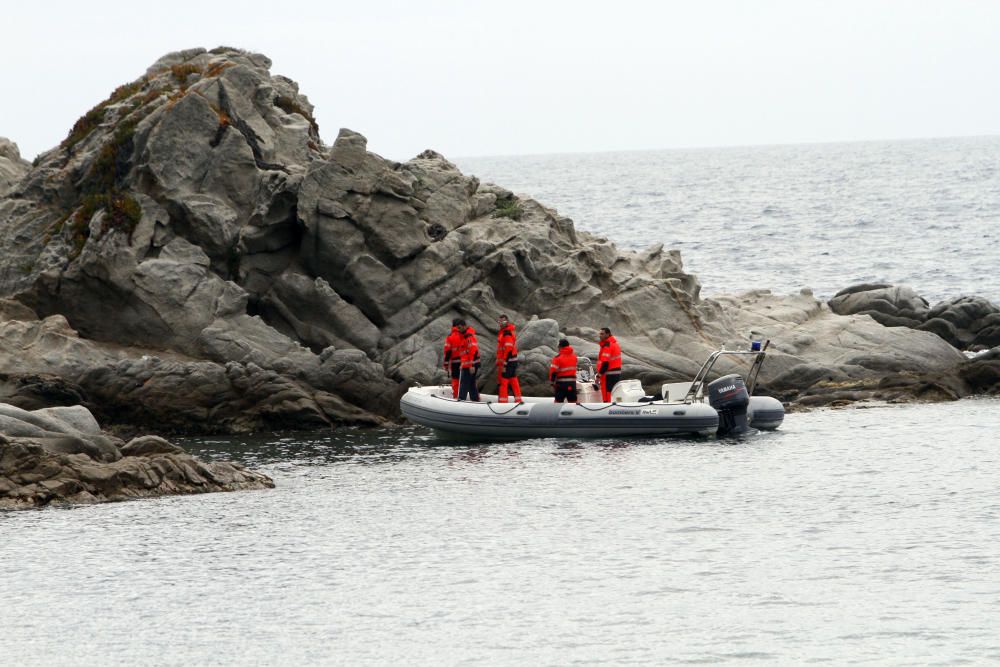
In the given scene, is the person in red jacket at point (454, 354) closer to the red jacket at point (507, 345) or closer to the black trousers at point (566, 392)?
the red jacket at point (507, 345)

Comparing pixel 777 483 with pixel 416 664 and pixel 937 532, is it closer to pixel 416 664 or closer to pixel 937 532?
pixel 937 532

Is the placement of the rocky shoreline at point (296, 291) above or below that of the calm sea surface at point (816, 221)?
below

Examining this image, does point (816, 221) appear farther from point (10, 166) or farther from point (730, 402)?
point (730, 402)

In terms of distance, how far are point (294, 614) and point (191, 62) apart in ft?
84.6

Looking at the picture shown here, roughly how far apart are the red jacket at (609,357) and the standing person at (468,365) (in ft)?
8.26

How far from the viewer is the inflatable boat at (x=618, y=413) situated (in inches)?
1093

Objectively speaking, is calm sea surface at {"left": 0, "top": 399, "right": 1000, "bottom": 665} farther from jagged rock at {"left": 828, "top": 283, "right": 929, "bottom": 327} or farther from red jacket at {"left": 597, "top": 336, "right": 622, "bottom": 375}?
jagged rock at {"left": 828, "top": 283, "right": 929, "bottom": 327}

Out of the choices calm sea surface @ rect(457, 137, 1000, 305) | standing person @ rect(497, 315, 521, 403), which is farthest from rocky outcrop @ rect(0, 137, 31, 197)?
calm sea surface @ rect(457, 137, 1000, 305)

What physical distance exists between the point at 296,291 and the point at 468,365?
6.10m

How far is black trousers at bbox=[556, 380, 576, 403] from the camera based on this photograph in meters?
28.1

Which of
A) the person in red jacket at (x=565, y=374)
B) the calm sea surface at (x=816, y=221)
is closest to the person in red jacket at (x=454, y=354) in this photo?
the person in red jacket at (x=565, y=374)

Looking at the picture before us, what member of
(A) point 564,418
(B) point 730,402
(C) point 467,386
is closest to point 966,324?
(B) point 730,402

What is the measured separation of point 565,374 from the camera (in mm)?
28141

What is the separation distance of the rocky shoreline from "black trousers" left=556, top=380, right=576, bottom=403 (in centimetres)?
290
